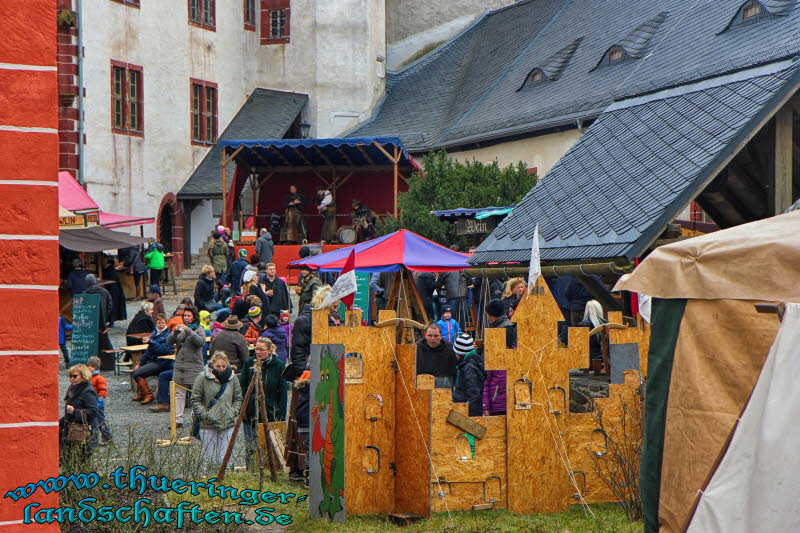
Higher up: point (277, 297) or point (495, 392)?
point (277, 297)

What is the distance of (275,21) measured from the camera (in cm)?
4094

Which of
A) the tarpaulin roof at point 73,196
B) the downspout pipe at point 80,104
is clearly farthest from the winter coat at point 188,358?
the downspout pipe at point 80,104

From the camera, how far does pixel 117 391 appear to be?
17.9 m

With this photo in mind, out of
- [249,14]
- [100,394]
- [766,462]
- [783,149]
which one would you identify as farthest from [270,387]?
[249,14]

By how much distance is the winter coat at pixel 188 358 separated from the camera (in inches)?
609

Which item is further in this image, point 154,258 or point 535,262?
point 154,258

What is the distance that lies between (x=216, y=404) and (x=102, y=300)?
32.3 feet

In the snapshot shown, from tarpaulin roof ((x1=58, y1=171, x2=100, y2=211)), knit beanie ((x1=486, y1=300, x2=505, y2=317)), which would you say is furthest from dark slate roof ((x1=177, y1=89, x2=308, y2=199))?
knit beanie ((x1=486, y1=300, x2=505, y2=317))

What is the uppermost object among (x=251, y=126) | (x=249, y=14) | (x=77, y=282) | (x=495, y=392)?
(x=249, y=14)

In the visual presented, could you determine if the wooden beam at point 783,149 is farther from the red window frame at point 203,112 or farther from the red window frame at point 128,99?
the red window frame at point 203,112

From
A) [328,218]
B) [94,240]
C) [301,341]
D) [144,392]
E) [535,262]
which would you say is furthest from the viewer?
[328,218]

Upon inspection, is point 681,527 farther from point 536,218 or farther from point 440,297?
point 440,297

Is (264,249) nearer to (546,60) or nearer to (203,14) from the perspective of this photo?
(546,60)

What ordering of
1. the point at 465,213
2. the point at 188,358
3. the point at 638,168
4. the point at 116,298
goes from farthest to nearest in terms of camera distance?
1. the point at 116,298
2. the point at 465,213
3. the point at 188,358
4. the point at 638,168
